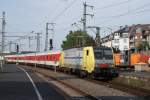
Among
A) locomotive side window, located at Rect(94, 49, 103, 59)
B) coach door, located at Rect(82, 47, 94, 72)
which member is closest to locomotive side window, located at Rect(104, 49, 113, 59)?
locomotive side window, located at Rect(94, 49, 103, 59)

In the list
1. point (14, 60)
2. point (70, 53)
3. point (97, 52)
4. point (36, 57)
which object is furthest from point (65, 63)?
point (14, 60)

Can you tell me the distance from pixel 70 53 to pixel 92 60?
A: 11.5 metres

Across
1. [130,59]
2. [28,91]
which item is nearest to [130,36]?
[130,59]

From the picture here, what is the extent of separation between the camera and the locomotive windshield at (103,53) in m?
39.3

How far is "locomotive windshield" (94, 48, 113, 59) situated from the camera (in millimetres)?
39312

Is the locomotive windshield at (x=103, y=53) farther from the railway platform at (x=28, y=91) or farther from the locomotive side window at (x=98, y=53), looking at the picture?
the railway platform at (x=28, y=91)

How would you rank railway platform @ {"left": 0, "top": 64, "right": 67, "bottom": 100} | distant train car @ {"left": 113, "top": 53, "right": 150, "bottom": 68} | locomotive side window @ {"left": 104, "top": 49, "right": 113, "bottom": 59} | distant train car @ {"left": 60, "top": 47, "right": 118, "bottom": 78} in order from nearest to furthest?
railway platform @ {"left": 0, "top": 64, "right": 67, "bottom": 100} → distant train car @ {"left": 60, "top": 47, "right": 118, "bottom": 78} → locomotive side window @ {"left": 104, "top": 49, "right": 113, "bottom": 59} → distant train car @ {"left": 113, "top": 53, "right": 150, "bottom": 68}

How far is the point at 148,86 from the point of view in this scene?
32.3m

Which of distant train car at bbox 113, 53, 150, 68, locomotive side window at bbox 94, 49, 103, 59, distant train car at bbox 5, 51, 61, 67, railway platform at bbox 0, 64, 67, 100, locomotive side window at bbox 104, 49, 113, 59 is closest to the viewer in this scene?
railway platform at bbox 0, 64, 67, 100

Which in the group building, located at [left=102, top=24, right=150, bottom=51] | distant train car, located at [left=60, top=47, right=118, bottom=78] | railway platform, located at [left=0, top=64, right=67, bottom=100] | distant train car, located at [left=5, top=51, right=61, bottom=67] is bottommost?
railway platform, located at [left=0, top=64, right=67, bottom=100]

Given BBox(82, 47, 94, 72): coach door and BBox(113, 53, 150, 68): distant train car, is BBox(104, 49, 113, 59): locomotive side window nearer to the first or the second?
BBox(82, 47, 94, 72): coach door

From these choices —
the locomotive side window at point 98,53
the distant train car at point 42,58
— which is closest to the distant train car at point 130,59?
the distant train car at point 42,58

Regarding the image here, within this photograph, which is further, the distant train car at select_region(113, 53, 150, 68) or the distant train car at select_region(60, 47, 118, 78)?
the distant train car at select_region(113, 53, 150, 68)

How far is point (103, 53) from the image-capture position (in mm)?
39688
